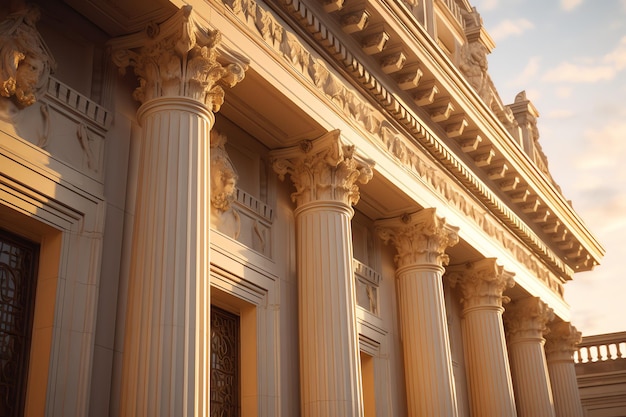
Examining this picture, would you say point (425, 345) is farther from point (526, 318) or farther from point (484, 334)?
point (526, 318)

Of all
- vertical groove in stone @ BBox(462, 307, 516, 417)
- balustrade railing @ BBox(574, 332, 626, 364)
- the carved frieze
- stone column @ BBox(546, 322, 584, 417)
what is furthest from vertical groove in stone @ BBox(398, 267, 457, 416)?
balustrade railing @ BBox(574, 332, 626, 364)

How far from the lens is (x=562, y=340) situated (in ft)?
83.6

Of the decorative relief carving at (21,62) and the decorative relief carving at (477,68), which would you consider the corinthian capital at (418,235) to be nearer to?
the decorative relief carving at (477,68)

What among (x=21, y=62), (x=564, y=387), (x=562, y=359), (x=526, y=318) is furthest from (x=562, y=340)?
(x=21, y=62)

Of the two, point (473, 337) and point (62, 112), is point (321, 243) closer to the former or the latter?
point (62, 112)

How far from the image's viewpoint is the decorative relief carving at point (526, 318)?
22.6 m

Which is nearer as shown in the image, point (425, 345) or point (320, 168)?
point (320, 168)

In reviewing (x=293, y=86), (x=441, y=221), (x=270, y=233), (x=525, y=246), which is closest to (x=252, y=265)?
(x=270, y=233)

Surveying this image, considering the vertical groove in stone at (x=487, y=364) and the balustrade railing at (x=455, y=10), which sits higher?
the balustrade railing at (x=455, y=10)

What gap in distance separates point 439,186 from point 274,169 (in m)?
4.90

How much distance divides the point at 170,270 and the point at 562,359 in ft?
59.5

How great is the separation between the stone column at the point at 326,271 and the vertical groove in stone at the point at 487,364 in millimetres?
6550

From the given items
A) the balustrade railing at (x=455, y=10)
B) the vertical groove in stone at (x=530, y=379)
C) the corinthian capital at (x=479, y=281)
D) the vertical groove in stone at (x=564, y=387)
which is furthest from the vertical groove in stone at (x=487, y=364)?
the balustrade railing at (x=455, y=10)

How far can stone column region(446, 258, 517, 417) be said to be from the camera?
63.0 feet
